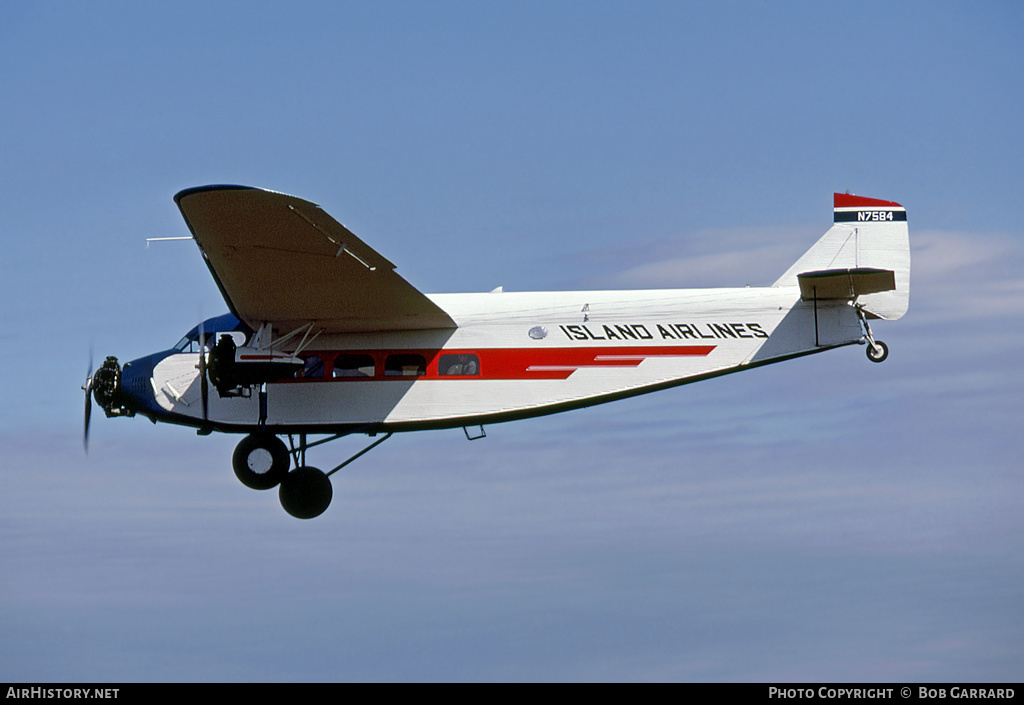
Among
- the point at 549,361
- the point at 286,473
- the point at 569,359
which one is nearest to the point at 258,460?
the point at 286,473

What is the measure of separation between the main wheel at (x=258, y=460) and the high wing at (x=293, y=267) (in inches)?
75.0

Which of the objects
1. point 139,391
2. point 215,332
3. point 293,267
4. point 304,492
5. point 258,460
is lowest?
point 304,492

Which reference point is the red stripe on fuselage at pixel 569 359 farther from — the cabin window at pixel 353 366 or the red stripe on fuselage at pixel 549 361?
the cabin window at pixel 353 366

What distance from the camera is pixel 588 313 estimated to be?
68.4ft

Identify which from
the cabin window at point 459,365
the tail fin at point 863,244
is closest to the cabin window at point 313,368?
the cabin window at point 459,365

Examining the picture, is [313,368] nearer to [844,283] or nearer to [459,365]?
[459,365]

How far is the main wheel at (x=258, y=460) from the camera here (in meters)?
20.6

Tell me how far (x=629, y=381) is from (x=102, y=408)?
903cm

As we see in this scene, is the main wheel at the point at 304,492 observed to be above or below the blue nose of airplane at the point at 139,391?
below

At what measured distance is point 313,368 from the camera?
817 inches

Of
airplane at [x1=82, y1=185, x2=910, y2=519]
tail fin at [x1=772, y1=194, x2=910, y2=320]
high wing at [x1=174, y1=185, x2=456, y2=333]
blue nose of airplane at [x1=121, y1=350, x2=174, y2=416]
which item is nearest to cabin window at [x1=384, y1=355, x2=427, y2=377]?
airplane at [x1=82, y1=185, x2=910, y2=519]

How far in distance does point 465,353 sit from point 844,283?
6.33 m

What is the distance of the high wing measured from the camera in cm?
1716

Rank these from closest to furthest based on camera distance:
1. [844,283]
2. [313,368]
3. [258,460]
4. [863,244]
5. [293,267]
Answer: [293,267], [844,283], [258,460], [313,368], [863,244]
